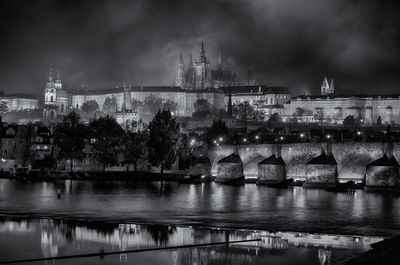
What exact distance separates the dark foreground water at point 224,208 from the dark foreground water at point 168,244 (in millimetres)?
2800

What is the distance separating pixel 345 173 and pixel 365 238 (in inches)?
1563

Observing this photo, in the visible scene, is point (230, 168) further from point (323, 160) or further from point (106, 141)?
point (106, 141)

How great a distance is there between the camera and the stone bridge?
6431cm

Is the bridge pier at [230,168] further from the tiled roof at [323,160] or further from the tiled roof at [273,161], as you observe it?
the tiled roof at [323,160]

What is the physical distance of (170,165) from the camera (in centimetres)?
8200

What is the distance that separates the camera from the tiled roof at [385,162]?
198ft

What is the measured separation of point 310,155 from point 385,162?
33.6 ft

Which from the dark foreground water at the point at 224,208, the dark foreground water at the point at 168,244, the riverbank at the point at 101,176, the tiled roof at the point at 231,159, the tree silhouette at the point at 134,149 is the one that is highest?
the tree silhouette at the point at 134,149

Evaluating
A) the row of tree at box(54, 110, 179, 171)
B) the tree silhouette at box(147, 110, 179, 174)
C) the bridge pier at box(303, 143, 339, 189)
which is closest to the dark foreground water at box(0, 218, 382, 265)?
the bridge pier at box(303, 143, 339, 189)

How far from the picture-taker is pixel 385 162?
60.5 m

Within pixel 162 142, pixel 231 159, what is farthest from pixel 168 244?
pixel 162 142

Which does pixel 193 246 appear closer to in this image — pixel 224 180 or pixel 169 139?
pixel 224 180

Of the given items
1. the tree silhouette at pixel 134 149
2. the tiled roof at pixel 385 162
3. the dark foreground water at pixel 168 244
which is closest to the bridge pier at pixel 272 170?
the tiled roof at pixel 385 162

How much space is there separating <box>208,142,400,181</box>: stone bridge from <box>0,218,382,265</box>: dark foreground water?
36080 mm
